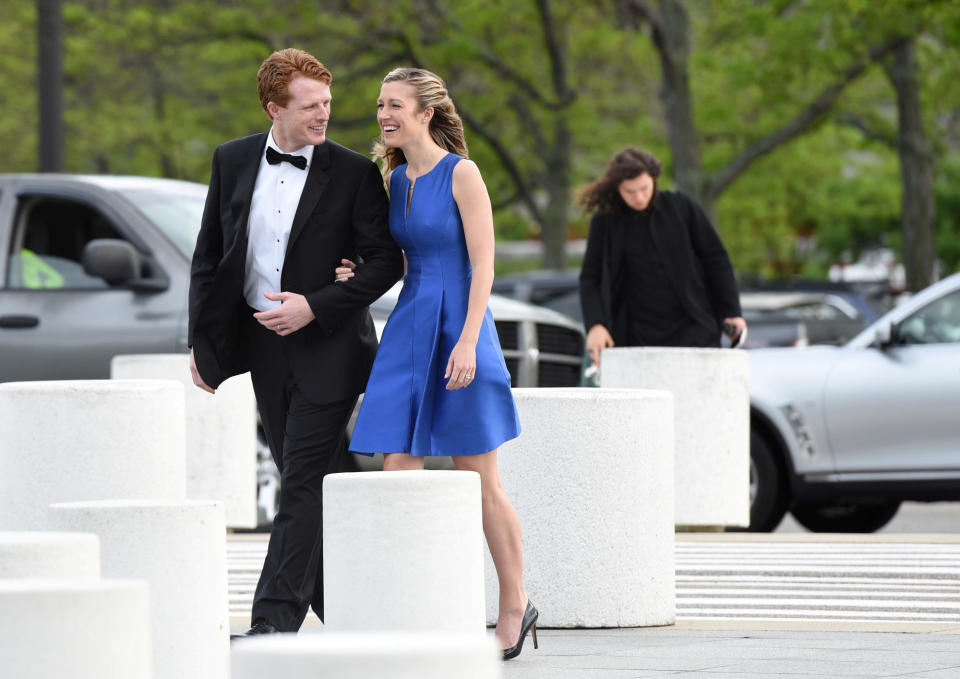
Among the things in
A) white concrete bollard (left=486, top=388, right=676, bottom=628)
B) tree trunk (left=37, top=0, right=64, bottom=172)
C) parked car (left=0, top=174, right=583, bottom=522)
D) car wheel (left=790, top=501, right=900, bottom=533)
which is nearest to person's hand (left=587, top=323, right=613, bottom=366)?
parked car (left=0, top=174, right=583, bottom=522)

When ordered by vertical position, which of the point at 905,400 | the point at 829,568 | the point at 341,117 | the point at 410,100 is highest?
the point at 341,117

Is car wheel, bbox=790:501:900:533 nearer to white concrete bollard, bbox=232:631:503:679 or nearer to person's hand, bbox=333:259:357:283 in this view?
person's hand, bbox=333:259:357:283

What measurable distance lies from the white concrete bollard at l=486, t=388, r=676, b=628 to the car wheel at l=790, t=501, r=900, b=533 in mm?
5237

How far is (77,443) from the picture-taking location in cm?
718

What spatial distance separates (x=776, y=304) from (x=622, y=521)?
12560mm

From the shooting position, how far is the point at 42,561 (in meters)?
4.59

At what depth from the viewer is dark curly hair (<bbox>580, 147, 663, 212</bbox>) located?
1005cm

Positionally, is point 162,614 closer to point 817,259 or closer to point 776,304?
point 776,304

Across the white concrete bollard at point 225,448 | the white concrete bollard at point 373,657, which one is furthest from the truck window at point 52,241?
the white concrete bollard at point 373,657

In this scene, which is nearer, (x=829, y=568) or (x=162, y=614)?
Answer: (x=162, y=614)

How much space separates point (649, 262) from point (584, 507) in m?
3.28

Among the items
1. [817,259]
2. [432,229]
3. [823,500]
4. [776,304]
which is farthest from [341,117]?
[817,259]

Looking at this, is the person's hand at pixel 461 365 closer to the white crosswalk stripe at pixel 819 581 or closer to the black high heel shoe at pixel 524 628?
the black high heel shoe at pixel 524 628

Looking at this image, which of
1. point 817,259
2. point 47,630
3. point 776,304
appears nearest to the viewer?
point 47,630
